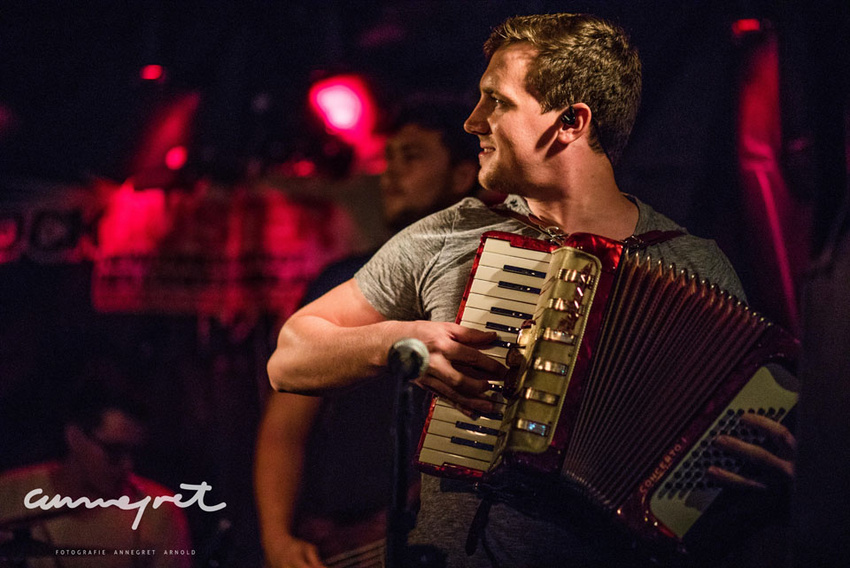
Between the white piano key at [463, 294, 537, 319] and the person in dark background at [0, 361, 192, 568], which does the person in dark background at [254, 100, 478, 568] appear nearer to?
the person in dark background at [0, 361, 192, 568]

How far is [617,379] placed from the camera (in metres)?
1.54

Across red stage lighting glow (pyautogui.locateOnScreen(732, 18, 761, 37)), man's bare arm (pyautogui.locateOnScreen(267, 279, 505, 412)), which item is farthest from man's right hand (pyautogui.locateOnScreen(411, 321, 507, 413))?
red stage lighting glow (pyautogui.locateOnScreen(732, 18, 761, 37))

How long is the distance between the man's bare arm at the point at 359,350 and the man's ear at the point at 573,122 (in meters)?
0.66

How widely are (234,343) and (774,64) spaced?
2051 mm

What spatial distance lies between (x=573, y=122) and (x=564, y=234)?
335 mm

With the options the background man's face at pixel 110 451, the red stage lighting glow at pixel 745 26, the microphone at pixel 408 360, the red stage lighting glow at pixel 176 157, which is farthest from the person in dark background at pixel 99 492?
the red stage lighting glow at pixel 745 26

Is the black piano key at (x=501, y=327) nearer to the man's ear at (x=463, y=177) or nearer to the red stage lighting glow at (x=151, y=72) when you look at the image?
the man's ear at (x=463, y=177)

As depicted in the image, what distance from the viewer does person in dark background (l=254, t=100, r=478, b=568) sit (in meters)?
2.45

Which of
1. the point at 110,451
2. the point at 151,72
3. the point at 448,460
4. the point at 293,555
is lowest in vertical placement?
the point at 293,555

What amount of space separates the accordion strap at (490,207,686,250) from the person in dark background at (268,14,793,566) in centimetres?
1

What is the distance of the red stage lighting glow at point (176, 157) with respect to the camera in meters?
2.71

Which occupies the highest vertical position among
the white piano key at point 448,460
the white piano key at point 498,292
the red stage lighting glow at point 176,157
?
the red stage lighting glow at point 176,157

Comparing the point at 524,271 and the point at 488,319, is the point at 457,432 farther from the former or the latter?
the point at 524,271

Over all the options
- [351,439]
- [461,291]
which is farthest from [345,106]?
[351,439]
